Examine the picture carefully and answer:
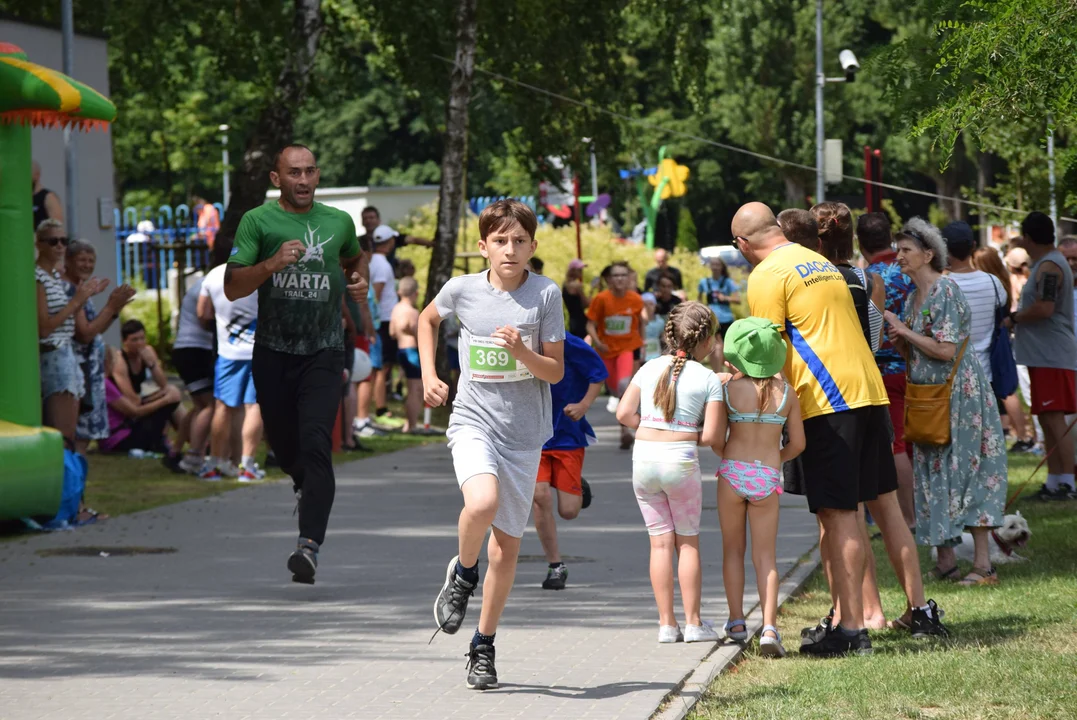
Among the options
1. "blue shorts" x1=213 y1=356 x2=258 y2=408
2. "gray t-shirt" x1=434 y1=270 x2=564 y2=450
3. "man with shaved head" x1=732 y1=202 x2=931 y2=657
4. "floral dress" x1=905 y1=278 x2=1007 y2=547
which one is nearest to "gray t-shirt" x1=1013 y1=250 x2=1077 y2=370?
"floral dress" x1=905 y1=278 x2=1007 y2=547

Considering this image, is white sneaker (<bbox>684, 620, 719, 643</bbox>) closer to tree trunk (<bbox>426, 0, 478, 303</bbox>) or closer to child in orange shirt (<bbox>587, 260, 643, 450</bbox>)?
child in orange shirt (<bbox>587, 260, 643, 450</bbox>)

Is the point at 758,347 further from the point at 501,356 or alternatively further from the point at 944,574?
the point at 944,574

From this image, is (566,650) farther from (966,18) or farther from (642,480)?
(966,18)

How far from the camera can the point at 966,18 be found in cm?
762

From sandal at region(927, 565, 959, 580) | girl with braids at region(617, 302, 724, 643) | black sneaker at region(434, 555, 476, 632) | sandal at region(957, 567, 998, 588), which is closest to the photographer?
black sneaker at region(434, 555, 476, 632)

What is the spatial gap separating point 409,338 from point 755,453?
1034cm

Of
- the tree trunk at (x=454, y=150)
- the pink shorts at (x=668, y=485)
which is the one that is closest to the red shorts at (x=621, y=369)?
the tree trunk at (x=454, y=150)

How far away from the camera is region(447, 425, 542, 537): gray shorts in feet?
19.9

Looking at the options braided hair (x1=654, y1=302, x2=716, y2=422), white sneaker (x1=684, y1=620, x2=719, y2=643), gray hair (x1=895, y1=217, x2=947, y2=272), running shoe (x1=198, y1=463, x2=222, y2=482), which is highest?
gray hair (x1=895, y1=217, x2=947, y2=272)

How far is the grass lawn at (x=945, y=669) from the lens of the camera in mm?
5727

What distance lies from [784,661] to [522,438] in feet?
4.91

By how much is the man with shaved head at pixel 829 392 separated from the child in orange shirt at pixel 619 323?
30.9 ft

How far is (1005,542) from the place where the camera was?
898cm

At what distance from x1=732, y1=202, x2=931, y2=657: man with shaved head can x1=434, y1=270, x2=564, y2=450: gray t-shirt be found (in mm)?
962
